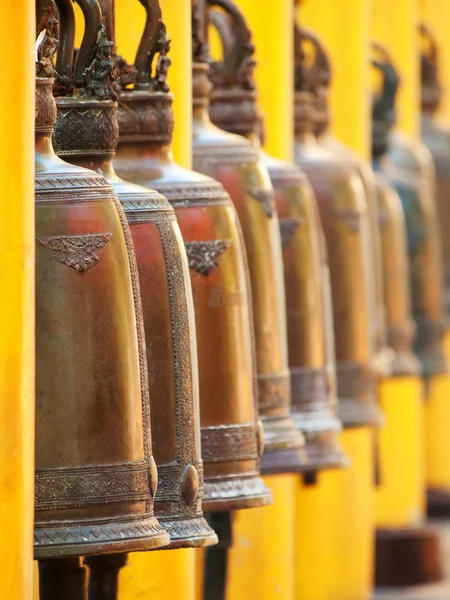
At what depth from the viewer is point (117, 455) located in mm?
4547

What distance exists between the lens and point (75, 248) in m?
4.49

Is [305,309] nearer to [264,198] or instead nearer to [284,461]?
[284,461]

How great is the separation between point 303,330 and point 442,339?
338 centimetres

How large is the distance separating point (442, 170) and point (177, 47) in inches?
222

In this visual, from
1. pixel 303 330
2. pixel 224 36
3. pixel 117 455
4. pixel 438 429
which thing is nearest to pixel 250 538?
pixel 303 330

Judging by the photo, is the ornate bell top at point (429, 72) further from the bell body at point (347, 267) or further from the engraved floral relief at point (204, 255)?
the engraved floral relief at point (204, 255)

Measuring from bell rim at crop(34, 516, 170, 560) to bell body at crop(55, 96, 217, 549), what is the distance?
31cm

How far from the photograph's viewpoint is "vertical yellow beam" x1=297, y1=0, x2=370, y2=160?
885cm

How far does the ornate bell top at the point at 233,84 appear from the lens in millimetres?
6098

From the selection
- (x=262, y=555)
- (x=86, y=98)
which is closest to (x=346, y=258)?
(x=262, y=555)

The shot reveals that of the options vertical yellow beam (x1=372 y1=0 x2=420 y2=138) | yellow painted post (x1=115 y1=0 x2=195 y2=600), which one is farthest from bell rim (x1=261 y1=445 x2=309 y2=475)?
vertical yellow beam (x1=372 y1=0 x2=420 y2=138)

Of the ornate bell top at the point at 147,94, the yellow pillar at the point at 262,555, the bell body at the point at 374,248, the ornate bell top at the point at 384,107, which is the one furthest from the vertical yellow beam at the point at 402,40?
the ornate bell top at the point at 147,94

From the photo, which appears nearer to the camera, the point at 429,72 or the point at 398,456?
the point at 398,456

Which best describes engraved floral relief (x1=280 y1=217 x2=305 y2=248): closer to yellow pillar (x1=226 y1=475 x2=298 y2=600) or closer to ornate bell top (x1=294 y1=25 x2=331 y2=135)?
ornate bell top (x1=294 y1=25 x2=331 y2=135)
